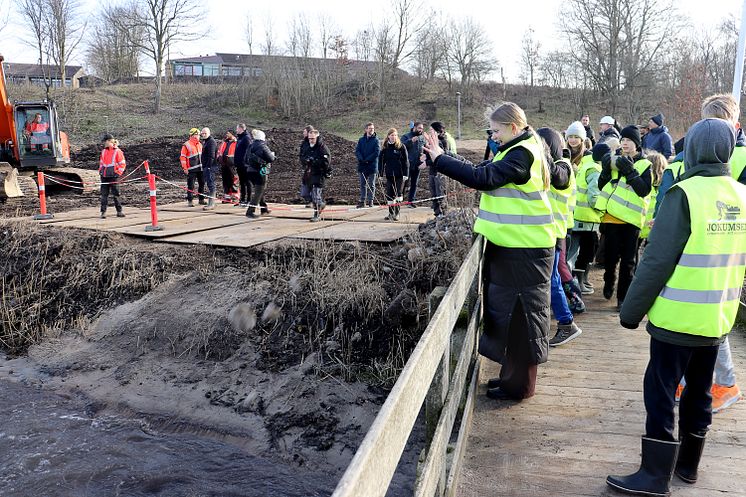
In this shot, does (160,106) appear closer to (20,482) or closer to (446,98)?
(446,98)

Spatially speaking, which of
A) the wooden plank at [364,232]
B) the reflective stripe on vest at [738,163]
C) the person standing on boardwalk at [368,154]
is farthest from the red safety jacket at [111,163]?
the reflective stripe on vest at [738,163]

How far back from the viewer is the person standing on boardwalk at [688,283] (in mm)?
3115

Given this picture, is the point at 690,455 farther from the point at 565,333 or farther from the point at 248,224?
the point at 248,224

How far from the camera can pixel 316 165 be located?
12008 mm

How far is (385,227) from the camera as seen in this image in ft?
35.2

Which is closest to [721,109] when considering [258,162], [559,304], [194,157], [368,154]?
[559,304]

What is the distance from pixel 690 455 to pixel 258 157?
9.82 meters

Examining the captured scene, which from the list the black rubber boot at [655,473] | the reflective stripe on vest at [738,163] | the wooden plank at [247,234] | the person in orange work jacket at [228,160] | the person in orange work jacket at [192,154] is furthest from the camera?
the person in orange work jacket at [228,160]

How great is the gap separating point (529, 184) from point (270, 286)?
17.2ft

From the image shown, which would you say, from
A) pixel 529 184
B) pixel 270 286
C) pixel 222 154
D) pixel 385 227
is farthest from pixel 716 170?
pixel 222 154

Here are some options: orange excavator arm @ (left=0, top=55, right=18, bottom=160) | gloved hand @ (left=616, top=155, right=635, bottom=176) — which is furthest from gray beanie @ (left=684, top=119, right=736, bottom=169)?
orange excavator arm @ (left=0, top=55, right=18, bottom=160)

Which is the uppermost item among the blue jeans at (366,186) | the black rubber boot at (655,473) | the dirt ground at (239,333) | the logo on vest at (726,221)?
the logo on vest at (726,221)

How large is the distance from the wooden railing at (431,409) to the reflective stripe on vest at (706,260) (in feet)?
3.55

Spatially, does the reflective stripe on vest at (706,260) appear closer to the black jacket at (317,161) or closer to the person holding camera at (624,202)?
the person holding camera at (624,202)
